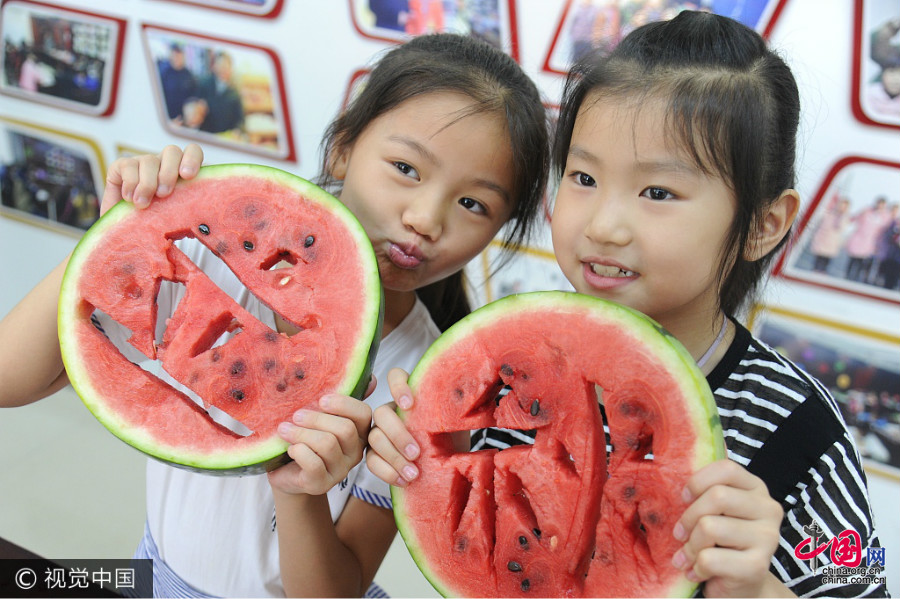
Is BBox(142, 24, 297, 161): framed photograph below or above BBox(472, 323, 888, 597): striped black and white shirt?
below

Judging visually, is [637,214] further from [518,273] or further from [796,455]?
[518,273]

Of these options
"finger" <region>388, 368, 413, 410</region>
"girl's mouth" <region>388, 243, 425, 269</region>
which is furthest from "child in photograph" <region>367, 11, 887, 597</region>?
"girl's mouth" <region>388, 243, 425, 269</region>

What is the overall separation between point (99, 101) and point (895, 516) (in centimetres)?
330

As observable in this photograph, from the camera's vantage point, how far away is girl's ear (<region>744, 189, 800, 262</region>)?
3.77 ft

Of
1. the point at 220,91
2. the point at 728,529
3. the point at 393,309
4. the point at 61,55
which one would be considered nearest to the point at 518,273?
the point at 393,309

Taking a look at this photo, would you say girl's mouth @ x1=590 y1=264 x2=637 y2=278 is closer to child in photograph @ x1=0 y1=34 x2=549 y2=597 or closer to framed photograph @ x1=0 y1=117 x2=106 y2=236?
child in photograph @ x1=0 y1=34 x2=549 y2=597

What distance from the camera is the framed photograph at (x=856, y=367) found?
7.01ft

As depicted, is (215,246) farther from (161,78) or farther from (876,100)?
(161,78)

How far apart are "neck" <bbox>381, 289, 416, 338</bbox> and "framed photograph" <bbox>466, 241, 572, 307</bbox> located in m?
0.98

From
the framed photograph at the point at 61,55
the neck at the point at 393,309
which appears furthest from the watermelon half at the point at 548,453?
the framed photograph at the point at 61,55

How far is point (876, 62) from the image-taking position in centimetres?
187

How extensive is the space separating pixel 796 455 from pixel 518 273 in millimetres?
1580

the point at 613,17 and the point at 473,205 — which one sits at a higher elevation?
the point at 613,17

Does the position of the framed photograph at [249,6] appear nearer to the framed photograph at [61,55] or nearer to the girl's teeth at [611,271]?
the framed photograph at [61,55]
